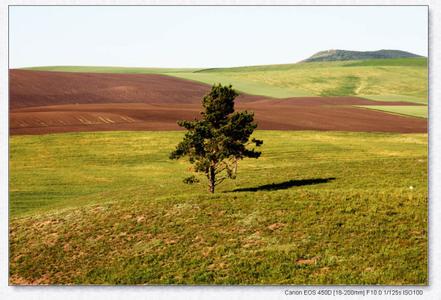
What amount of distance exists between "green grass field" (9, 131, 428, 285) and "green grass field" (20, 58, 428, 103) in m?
34.2

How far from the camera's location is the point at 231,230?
60.8 feet

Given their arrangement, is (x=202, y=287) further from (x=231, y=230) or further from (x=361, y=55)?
(x=361, y=55)

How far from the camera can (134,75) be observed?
207 ft

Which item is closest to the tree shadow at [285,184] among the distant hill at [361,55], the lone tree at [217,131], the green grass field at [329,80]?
the lone tree at [217,131]

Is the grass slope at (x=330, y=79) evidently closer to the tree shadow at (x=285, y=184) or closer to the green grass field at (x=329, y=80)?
the green grass field at (x=329, y=80)

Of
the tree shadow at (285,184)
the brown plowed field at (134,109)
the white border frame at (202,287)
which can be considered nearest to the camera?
the white border frame at (202,287)

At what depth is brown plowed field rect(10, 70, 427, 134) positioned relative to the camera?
37.2 m

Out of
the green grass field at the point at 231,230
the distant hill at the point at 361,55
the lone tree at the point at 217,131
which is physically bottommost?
the green grass field at the point at 231,230

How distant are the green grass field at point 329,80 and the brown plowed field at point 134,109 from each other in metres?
3.70

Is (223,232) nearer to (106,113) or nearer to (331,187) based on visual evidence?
(331,187)

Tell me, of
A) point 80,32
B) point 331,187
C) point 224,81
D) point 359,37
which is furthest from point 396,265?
point 224,81

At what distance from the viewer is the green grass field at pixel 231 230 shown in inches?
654

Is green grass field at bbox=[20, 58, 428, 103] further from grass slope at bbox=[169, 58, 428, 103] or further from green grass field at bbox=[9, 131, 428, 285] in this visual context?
green grass field at bbox=[9, 131, 428, 285]

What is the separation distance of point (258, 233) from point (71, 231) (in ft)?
23.8
